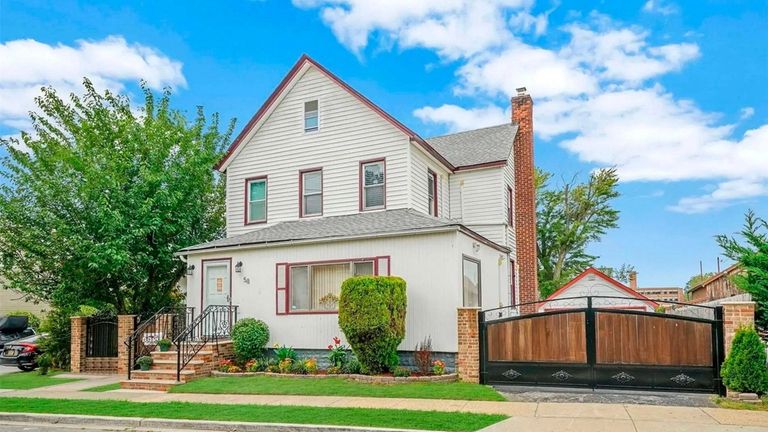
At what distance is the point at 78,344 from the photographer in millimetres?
18000

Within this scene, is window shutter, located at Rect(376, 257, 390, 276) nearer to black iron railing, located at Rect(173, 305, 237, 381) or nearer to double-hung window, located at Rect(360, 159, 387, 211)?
double-hung window, located at Rect(360, 159, 387, 211)

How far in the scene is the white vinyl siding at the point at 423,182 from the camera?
17.7m

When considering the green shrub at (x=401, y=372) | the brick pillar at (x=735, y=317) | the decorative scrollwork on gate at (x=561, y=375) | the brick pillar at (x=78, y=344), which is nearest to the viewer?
the brick pillar at (x=735, y=317)

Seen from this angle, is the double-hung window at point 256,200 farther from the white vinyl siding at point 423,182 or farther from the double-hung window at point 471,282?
the double-hung window at point 471,282

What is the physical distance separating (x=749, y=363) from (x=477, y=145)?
43.2 feet

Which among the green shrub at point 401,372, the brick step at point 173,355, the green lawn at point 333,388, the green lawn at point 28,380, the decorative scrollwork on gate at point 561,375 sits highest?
the brick step at point 173,355

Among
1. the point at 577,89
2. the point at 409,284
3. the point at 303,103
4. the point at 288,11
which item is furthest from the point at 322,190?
the point at 577,89

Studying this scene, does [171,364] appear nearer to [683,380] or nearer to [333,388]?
[333,388]

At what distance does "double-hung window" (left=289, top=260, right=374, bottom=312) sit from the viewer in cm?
1540

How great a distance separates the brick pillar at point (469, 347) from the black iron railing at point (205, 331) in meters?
6.68

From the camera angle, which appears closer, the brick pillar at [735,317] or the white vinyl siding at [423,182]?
the brick pillar at [735,317]

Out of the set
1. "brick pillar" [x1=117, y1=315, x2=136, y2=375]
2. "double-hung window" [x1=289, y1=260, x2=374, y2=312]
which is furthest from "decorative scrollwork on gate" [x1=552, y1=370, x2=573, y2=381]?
"brick pillar" [x1=117, y1=315, x2=136, y2=375]

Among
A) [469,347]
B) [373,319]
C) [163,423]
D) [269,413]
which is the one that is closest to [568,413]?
[469,347]

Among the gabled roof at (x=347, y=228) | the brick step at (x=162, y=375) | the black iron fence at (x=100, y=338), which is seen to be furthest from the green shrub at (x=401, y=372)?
the black iron fence at (x=100, y=338)
